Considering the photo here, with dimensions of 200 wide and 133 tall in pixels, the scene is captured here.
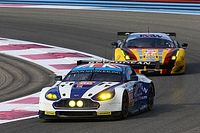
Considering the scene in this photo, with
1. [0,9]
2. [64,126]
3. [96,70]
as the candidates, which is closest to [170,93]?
[96,70]

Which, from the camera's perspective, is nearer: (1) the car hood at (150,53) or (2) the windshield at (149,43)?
(1) the car hood at (150,53)

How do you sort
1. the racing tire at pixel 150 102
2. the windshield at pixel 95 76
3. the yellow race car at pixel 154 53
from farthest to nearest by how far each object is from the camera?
the yellow race car at pixel 154 53 → the racing tire at pixel 150 102 → the windshield at pixel 95 76

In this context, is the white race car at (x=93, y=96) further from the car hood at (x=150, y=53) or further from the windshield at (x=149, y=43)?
the windshield at (x=149, y=43)

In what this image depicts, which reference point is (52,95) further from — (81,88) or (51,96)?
(81,88)

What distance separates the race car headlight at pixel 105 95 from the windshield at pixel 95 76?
32.1 inches

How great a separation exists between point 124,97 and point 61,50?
39.9ft

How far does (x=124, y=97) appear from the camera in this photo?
13086 millimetres

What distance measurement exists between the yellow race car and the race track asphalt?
1.23ft

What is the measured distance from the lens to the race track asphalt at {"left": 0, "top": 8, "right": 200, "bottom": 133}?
12281 millimetres

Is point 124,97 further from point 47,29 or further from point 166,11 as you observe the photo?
point 166,11

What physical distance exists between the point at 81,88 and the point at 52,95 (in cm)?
53

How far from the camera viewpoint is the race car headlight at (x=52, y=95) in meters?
12.9

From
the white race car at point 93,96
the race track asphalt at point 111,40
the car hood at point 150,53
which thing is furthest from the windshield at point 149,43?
the white race car at point 93,96

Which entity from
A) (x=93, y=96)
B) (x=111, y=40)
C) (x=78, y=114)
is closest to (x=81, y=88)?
(x=93, y=96)
